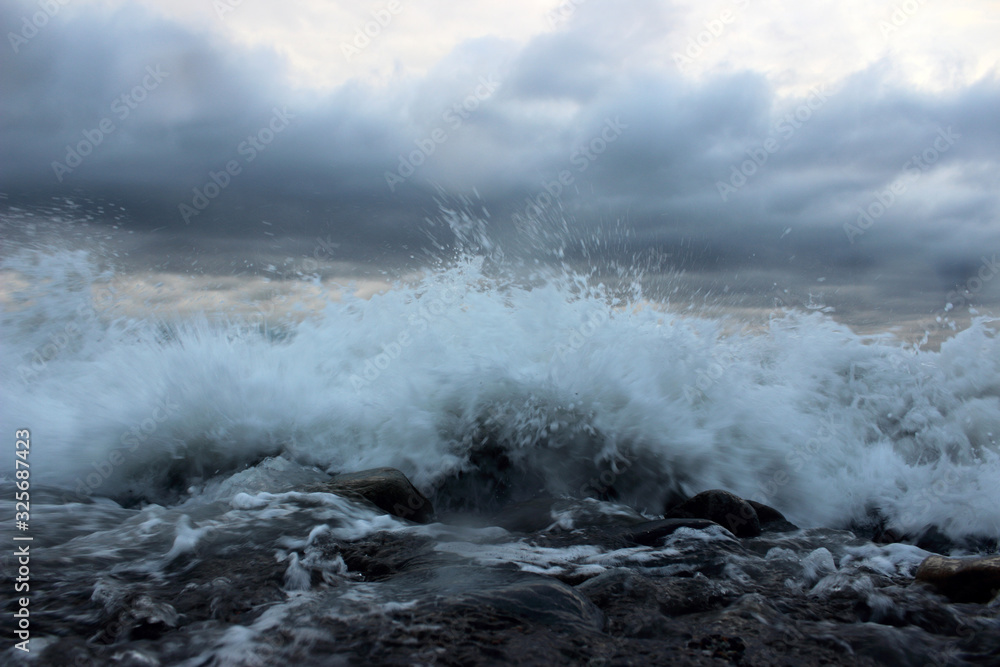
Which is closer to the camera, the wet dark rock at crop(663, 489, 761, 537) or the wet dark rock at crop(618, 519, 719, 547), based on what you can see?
the wet dark rock at crop(618, 519, 719, 547)

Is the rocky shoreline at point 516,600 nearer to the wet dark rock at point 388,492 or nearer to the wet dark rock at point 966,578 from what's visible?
the wet dark rock at point 966,578

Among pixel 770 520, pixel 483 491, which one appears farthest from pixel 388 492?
pixel 770 520

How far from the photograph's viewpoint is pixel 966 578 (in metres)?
3.17

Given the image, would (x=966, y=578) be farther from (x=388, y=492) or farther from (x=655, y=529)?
(x=388, y=492)

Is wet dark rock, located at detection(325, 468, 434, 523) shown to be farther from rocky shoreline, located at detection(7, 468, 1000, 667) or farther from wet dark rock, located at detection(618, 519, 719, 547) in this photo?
wet dark rock, located at detection(618, 519, 719, 547)

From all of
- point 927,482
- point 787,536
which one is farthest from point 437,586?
point 927,482

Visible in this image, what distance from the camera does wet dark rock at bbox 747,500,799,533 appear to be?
512cm

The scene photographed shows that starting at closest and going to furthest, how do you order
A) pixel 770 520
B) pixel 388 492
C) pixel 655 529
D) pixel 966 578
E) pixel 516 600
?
pixel 516 600 → pixel 966 578 → pixel 655 529 → pixel 388 492 → pixel 770 520

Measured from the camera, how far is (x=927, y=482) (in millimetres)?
6328

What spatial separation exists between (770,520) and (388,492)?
363cm

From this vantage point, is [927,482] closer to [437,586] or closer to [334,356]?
[437,586]

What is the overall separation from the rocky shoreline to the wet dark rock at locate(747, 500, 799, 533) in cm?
66

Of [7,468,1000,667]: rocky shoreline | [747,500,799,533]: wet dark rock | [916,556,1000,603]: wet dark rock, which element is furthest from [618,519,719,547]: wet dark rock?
[916,556,1000,603]: wet dark rock

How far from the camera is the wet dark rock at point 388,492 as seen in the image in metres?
4.79
